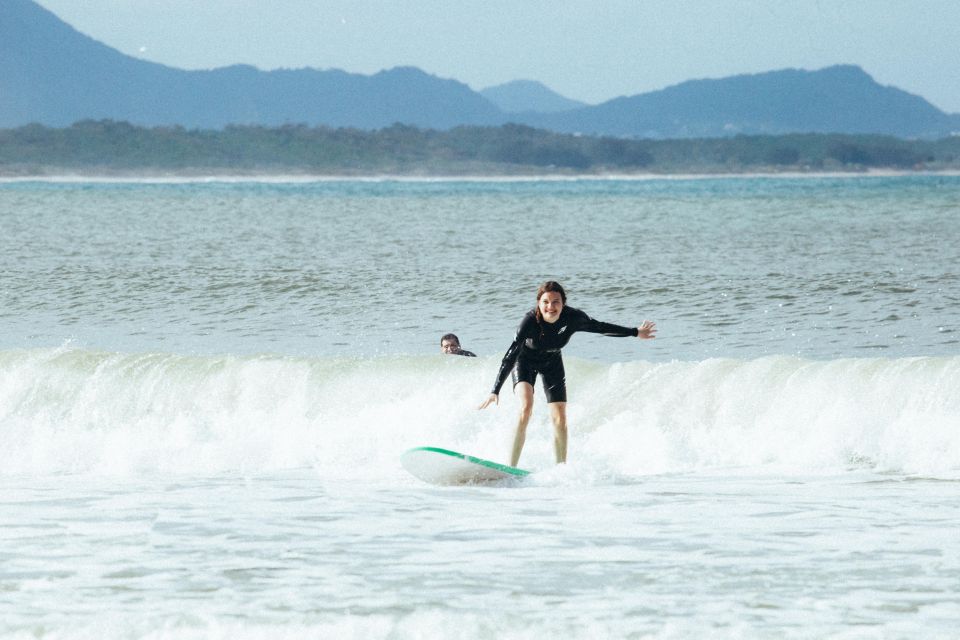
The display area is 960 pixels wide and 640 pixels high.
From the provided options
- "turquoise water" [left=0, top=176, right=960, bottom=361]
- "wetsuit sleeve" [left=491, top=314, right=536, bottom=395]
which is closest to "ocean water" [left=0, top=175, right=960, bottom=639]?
"turquoise water" [left=0, top=176, right=960, bottom=361]

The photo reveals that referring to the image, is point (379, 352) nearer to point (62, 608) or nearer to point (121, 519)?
point (121, 519)

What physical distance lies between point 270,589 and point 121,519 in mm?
2817

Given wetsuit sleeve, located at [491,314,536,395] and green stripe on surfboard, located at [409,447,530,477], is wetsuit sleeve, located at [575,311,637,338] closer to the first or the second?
wetsuit sleeve, located at [491,314,536,395]

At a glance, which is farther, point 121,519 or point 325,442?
point 325,442

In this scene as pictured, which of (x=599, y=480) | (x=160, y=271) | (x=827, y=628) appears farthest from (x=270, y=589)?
(x=160, y=271)

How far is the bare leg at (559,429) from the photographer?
12211 millimetres

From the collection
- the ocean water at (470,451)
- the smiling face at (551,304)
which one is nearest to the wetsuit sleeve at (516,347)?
the smiling face at (551,304)

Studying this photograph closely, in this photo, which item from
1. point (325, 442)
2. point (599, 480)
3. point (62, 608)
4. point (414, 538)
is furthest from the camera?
point (325, 442)

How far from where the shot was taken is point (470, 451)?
15.0 meters

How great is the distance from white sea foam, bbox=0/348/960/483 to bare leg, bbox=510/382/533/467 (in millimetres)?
507

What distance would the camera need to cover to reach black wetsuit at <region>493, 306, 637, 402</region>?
39.9ft

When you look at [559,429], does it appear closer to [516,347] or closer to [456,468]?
[516,347]

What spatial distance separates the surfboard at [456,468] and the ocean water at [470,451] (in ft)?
0.49

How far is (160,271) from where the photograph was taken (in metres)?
36.8
